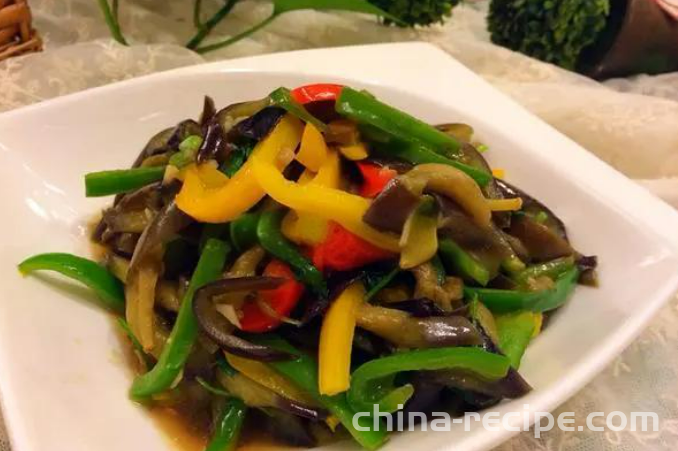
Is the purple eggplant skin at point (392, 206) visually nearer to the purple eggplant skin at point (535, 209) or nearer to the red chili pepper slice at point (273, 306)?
the red chili pepper slice at point (273, 306)

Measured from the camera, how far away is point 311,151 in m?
1.35

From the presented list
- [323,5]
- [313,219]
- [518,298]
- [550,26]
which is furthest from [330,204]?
[550,26]

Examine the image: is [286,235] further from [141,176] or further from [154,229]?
[141,176]

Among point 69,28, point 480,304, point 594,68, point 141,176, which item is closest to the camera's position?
point 480,304

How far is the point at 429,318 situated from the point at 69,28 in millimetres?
1970

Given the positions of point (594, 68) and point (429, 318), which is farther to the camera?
point (594, 68)

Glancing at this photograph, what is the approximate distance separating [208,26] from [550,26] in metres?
1.20

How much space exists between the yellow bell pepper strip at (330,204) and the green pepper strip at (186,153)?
0.67 ft

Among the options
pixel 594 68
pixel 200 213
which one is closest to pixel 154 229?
pixel 200 213

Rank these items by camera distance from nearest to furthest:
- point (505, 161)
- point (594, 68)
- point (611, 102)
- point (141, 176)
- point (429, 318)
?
1. point (429, 318)
2. point (141, 176)
3. point (505, 161)
4. point (611, 102)
5. point (594, 68)

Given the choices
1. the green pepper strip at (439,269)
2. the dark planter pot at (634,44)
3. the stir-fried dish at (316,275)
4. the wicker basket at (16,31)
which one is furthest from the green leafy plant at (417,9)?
the green pepper strip at (439,269)

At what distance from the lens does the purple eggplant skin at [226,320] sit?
121cm

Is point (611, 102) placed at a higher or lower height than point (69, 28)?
higher

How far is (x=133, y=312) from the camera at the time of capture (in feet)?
4.49
